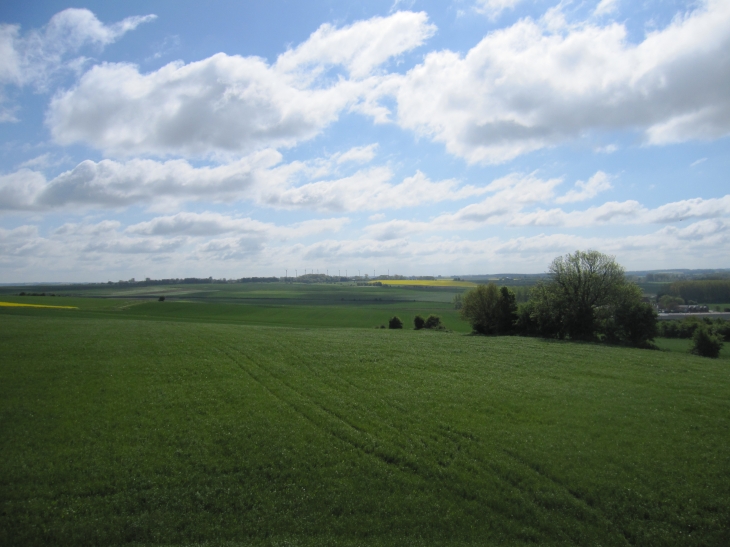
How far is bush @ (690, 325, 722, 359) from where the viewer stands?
144 ft

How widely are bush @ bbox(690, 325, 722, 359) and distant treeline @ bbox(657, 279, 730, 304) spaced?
75.1m

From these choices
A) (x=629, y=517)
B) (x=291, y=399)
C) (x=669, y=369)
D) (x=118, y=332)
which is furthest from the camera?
(x=118, y=332)

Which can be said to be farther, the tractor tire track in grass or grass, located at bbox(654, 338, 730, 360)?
grass, located at bbox(654, 338, 730, 360)

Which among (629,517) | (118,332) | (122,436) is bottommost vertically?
(629,517)

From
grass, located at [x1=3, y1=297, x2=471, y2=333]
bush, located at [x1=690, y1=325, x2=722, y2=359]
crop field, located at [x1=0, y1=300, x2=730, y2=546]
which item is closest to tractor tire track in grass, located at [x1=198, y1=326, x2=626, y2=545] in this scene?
crop field, located at [x1=0, y1=300, x2=730, y2=546]

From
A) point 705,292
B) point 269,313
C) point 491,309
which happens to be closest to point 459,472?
point 491,309

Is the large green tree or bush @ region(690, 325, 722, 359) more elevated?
the large green tree

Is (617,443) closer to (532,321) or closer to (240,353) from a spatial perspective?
(240,353)

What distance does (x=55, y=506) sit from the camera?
40.3 ft

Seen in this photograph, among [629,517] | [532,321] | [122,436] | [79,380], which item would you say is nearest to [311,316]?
[532,321]

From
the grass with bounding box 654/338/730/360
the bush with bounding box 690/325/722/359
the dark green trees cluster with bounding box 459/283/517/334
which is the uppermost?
the dark green trees cluster with bounding box 459/283/517/334

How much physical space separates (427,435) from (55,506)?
1241 cm

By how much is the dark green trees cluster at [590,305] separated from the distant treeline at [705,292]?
76.3 meters

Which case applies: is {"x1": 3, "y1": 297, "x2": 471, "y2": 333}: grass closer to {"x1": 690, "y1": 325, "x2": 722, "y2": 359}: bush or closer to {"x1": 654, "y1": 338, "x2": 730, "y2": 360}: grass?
{"x1": 654, "y1": 338, "x2": 730, "y2": 360}: grass
